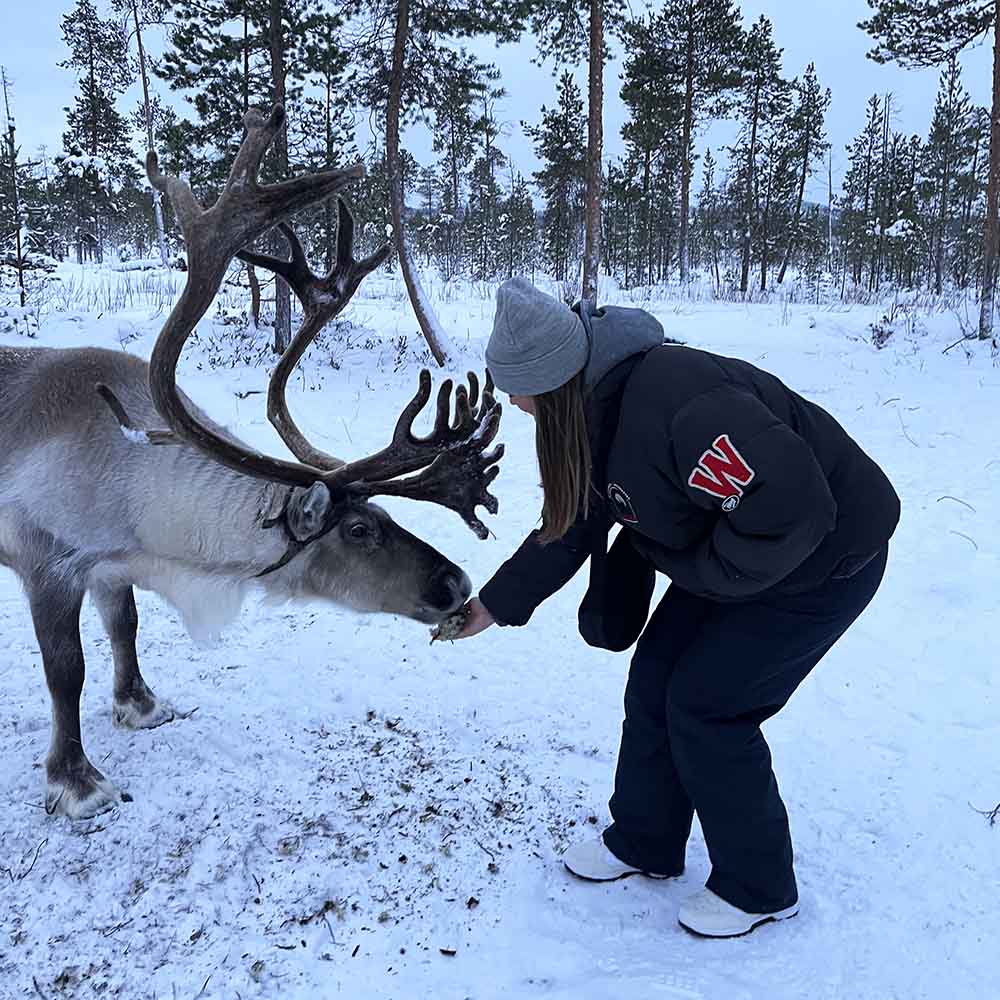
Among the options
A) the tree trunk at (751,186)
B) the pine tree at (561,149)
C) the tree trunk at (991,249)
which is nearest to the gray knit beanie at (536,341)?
the tree trunk at (991,249)

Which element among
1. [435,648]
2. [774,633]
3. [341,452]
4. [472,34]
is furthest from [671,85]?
[774,633]

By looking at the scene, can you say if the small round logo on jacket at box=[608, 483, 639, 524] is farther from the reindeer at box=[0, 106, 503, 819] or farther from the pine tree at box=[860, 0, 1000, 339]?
the pine tree at box=[860, 0, 1000, 339]

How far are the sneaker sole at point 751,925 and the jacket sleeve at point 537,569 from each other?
95 cm

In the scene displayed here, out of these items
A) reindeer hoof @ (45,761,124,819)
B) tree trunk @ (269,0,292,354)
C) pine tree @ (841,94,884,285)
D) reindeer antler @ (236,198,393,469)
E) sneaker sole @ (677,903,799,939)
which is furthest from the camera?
pine tree @ (841,94,884,285)

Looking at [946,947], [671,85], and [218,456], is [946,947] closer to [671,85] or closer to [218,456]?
[218,456]

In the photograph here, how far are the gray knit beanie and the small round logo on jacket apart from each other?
29 cm

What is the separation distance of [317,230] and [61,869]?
12.7 metres

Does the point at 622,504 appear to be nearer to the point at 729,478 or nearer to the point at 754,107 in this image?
the point at 729,478

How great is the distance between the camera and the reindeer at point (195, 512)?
268 cm

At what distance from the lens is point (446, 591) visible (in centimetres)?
281

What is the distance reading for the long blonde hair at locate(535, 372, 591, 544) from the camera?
1.87 m

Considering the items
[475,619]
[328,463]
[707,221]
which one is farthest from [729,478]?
[707,221]

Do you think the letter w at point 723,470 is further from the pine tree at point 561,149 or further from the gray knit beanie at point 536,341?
the pine tree at point 561,149

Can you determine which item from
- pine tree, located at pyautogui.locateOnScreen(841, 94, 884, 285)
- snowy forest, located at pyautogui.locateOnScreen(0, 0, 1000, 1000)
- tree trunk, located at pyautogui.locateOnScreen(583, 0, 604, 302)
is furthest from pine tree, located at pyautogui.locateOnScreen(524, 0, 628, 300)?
pine tree, located at pyautogui.locateOnScreen(841, 94, 884, 285)
